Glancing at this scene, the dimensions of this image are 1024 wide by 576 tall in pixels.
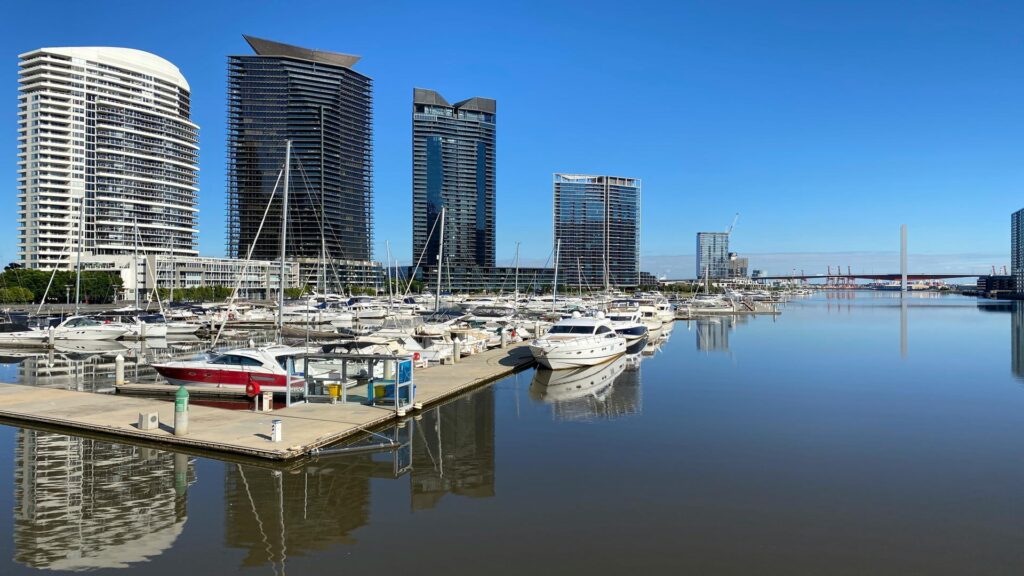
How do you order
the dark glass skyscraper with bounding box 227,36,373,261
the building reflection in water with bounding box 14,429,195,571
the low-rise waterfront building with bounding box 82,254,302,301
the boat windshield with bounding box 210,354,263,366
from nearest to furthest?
1. the building reflection in water with bounding box 14,429,195,571
2. the boat windshield with bounding box 210,354,263,366
3. the low-rise waterfront building with bounding box 82,254,302,301
4. the dark glass skyscraper with bounding box 227,36,373,261

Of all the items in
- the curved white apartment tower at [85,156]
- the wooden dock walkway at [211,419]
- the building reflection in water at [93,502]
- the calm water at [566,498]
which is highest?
the curved white apartment tower at [85,156]

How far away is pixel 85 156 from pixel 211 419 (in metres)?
195

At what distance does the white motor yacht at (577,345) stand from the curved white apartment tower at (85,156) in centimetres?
15743

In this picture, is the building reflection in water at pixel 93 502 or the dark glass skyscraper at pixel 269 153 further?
the dark glass skyscraper at pixel 269 153

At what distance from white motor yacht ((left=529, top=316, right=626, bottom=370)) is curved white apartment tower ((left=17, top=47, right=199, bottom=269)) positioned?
516ft

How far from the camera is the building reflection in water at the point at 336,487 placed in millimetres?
14734

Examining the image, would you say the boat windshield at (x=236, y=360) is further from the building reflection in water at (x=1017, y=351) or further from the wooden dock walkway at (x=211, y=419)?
the building reflection in water at (x=1017, y=351)

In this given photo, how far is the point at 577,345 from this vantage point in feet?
143

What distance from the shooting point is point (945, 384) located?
3944 centimetres

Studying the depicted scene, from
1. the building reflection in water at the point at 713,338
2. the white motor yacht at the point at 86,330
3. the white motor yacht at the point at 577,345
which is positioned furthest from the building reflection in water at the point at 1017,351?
the white motor yacht at the point at 86,330

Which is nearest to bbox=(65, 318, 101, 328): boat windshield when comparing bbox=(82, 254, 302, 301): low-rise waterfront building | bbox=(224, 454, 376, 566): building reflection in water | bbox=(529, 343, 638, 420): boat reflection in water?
bbox=(529, 343, 638, 420): boat reflection in water

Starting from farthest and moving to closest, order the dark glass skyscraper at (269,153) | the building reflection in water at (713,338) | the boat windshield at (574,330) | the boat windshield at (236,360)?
the dark glass skyscraper at (269,153)
the building reflection in water at (713,338)
the boat windshield at (574,330)
the boat windshield at (236,360)

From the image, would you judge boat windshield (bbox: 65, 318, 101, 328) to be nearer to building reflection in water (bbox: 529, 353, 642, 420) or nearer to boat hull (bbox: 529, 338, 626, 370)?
boat hull (bbox: 529, 338, 626, 370)

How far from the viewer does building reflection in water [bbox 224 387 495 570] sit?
14734 millimetres
